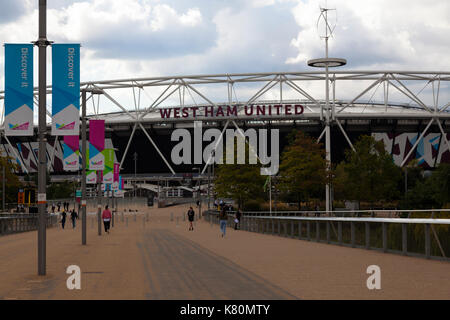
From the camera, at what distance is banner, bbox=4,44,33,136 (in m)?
18.2

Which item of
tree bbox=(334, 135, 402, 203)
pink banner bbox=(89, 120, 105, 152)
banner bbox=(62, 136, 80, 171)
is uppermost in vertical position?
pink banner bbox=(89, 120, 105, 152)

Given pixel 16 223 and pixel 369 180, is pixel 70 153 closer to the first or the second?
pixel 16 223

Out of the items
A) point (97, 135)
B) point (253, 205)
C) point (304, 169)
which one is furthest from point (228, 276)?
point (253, 205)

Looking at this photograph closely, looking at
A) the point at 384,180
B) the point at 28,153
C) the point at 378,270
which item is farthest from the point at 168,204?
the point at 378,270

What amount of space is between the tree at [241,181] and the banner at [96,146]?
40.8 m

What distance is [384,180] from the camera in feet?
226

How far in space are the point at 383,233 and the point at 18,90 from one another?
38.3 feet

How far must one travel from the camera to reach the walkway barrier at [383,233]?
707 inches

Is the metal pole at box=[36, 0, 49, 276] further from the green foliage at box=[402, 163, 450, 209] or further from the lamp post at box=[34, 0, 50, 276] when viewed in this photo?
the green foliage at box=[402, 163, 450, 209]

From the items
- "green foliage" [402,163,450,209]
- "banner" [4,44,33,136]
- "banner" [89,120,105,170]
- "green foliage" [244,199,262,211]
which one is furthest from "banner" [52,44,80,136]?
"green foliage" [244,199,262,211]

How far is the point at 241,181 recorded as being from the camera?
78.3 meters

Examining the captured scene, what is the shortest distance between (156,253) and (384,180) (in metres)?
48.9

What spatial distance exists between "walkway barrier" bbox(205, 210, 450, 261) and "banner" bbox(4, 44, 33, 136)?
10.7m
